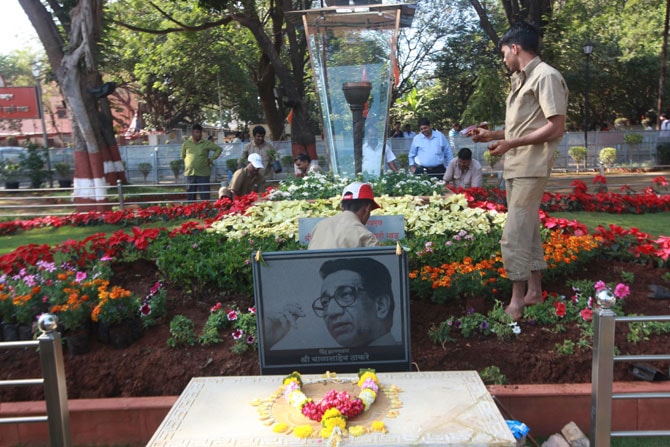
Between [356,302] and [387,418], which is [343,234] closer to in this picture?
[356,302]

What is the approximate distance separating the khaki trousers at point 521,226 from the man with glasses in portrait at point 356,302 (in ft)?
3.68

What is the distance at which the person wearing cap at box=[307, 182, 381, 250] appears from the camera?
368cm

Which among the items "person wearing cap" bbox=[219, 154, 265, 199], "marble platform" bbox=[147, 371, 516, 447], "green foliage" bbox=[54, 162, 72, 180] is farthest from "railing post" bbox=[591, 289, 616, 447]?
"green foliage" bbox=[54, 162, 72, 180]

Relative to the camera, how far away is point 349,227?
3.74m

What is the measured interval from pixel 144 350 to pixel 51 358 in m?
1.40

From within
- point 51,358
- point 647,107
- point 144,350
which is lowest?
point 144,350

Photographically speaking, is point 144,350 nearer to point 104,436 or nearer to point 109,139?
point 104,436

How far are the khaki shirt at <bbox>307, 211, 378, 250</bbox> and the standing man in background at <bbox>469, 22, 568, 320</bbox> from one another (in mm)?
996

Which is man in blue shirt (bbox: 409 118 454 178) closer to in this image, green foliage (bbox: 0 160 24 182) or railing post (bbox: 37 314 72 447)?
railing post (bbox: 37 314 72 447)

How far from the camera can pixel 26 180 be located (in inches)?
776

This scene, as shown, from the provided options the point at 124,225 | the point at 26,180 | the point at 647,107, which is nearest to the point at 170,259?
the point at 124,225

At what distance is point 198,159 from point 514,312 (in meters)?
8.48

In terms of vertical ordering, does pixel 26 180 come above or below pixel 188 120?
below

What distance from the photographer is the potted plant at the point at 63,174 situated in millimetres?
19703
